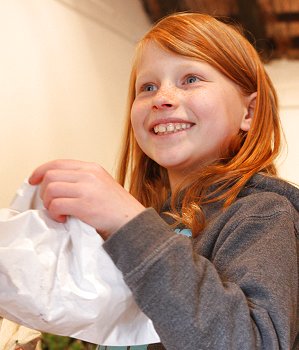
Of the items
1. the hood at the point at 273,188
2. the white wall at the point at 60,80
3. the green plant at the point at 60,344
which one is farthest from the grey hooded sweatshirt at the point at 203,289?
the white wall at the point at 60,80

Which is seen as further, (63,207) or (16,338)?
(16,338)

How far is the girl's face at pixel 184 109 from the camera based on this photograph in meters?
0.74

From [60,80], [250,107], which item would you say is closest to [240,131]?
[250,107]

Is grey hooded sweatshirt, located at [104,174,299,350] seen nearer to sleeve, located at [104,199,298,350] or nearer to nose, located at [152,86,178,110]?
sleeve, located at [104,199,298,350]

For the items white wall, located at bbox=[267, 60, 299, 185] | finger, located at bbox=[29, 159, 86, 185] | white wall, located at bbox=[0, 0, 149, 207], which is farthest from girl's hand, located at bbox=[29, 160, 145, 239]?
white wall, located at bbox=[267, 60, 299, 185]

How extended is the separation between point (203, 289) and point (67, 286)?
5.2 inches

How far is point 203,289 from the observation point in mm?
458

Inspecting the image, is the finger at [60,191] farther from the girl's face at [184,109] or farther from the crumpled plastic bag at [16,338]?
the crumpled plastic bag at [16,338]

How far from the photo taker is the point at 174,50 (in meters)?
0.74

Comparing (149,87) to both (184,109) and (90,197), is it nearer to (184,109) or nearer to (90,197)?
(184,109)

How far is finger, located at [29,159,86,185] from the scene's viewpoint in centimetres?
52

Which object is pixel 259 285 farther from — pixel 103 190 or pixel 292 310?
pixel 103 190

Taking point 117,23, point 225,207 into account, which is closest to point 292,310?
point 225,207

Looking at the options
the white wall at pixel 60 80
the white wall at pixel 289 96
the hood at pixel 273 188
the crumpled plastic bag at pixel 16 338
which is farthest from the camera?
the white wall at pixel 289 96
